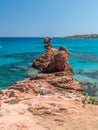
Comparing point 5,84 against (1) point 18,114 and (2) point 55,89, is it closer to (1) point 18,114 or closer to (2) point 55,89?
Result: (2) point 55,89

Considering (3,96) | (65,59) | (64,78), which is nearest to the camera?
(3,96)

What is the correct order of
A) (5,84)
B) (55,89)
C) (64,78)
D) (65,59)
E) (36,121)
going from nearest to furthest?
(36,121), (55,89), (64,78), (5,84), (65,59)

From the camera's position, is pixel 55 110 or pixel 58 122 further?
pixel 55 110

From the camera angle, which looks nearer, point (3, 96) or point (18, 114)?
point (18, 114)

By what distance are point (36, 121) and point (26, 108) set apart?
226 centimetres

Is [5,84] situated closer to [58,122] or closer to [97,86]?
[97,86]

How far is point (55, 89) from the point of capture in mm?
32156

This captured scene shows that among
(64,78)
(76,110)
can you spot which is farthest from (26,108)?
(64,78)

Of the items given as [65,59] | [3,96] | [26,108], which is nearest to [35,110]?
[26,108]

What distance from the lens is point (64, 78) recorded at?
3562 centimetres

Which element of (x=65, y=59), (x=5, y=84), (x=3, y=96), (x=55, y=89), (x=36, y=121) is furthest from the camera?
(x=65, y=59)

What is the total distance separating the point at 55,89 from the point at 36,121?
13.2 metres

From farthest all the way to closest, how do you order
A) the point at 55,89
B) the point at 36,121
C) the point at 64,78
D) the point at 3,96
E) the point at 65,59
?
1. the point at 65,59
2. the point at 64,78
3. the point at 55,89
4. the point at 3,96
5. the point at 36,121

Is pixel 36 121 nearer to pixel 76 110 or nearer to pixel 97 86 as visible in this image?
pixel 76 110
